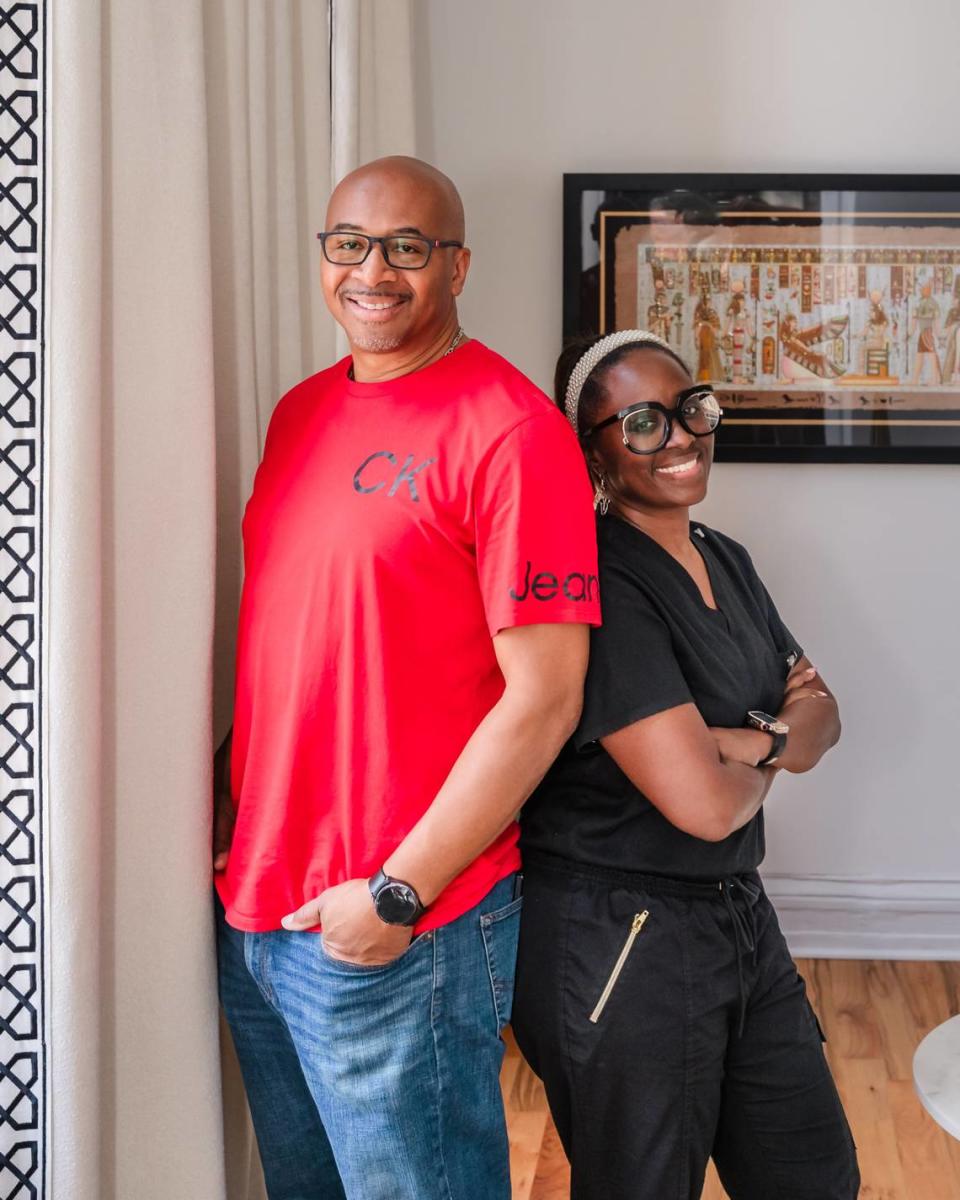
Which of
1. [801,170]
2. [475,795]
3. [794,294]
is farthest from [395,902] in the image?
[801,170]

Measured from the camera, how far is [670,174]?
2.86 meters

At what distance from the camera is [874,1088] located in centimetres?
246

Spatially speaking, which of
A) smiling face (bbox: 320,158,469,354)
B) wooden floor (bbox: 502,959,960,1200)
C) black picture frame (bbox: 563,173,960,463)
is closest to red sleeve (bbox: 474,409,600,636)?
smiling face (bbox: 320,158,469,354)

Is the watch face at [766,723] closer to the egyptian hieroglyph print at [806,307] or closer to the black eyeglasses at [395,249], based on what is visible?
the black eyeglasses at [395,249]

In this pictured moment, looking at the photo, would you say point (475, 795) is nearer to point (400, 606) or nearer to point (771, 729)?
point (400, 606)

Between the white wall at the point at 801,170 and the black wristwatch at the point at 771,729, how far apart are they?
1570 mm

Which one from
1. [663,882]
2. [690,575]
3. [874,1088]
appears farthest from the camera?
[874,1088]

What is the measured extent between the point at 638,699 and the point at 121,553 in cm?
63

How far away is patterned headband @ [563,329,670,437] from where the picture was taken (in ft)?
5.03

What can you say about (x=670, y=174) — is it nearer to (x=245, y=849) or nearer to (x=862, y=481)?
(x=862, y=481)

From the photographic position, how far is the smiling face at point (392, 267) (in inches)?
55.2

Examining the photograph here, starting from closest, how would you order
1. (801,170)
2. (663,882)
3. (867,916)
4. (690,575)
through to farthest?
(663,882), (690,575), (801,170), (867,916)

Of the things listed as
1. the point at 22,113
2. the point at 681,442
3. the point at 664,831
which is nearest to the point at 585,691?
the point at 664,831

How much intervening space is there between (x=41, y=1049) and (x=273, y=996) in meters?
0.26
